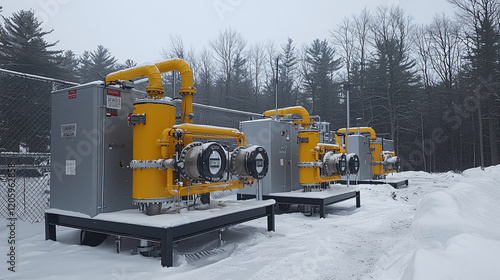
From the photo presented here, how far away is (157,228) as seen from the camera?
4141mm

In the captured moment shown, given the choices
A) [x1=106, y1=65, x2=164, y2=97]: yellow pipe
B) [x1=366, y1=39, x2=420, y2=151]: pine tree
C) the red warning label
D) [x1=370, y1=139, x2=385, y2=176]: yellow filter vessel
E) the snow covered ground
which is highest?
[x1=366, y1=39, x2=420, y2=151]: pine tree

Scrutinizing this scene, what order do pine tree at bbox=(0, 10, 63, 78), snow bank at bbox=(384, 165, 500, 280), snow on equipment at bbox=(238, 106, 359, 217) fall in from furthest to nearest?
pine tree at bbox=(0, 10, 63, 78)
snow on equipment at bbox=(238, 106, 359, 217)
snow bank at bbox=(384, 165, 500, 280)

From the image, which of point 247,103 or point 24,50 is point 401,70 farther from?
point 24,50

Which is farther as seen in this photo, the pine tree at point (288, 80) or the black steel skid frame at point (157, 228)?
the pine tree at point (288, 80)

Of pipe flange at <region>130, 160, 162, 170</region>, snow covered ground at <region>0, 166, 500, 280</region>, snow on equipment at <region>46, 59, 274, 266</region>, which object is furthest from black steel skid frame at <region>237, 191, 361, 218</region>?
pipe flange at <region>130, 160, 162, 170</region>

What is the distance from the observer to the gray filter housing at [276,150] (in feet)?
27.3

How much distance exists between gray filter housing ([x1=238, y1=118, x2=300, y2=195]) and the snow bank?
3785 millimetres

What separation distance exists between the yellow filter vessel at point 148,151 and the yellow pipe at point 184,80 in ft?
2.29

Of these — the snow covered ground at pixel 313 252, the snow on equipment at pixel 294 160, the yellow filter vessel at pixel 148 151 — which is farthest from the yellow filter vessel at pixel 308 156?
the yellow filter vessel at pixel 148 151

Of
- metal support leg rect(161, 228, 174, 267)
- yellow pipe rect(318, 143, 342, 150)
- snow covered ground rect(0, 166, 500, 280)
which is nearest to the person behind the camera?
snow covered ground rect(0, 166, 500, 280)

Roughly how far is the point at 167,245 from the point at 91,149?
1840mm

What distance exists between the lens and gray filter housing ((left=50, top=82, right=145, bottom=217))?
4781mm

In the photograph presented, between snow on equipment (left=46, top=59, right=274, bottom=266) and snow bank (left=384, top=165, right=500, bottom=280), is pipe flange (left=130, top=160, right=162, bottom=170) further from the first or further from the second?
snow bank (left=384, top=165, right=500, bottom=280)

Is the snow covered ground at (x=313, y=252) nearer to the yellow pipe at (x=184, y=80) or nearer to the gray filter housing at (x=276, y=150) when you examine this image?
the gray filter housing at (x=276, y=150)
